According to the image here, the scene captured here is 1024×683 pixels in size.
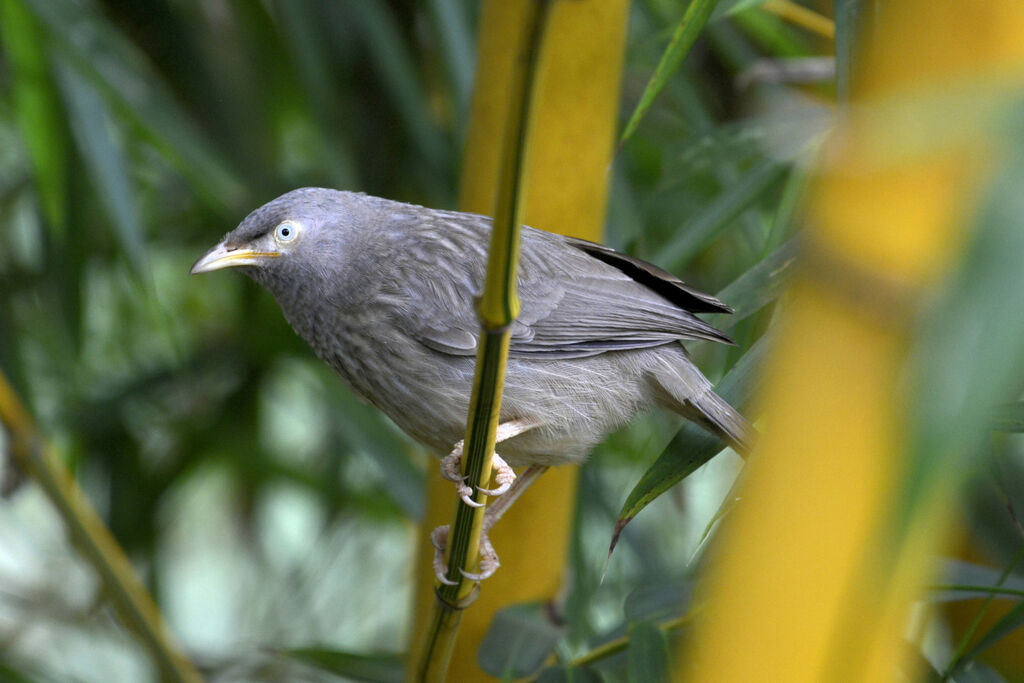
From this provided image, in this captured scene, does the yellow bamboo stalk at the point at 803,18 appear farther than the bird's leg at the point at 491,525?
Yes

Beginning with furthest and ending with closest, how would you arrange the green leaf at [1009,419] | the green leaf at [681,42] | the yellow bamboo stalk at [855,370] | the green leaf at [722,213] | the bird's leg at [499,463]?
1. the green leaf at [722,213]
2. the bird's leg at [499,463]
3. the green leaf at [681,42]
4. the green leaf at [1009,419]
5. the yellow bamboo stalk at [855,370]

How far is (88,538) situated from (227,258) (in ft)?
2.37

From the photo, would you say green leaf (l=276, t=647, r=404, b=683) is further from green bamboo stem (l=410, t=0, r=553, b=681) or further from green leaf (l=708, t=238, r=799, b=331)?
green leaf (l=708, t=238, r=799, b=331)

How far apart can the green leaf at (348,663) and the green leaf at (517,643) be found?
46cm

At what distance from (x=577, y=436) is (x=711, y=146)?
69 centimetres

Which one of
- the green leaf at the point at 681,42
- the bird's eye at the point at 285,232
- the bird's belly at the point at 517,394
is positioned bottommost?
the bird's belly at the point at 517,394

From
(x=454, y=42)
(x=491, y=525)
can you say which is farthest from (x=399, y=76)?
(x=491, y=525)

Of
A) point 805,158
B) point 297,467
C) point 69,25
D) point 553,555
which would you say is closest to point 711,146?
point 805,158

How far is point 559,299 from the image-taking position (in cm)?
211

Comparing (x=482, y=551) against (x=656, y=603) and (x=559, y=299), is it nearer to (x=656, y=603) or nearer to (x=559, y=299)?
(x=656, y=603)

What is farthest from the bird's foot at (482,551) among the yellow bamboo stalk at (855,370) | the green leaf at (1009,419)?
the yellow bamboo stalk at (855,370)

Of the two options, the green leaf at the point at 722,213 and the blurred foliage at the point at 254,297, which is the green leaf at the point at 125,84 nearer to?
the blurred foliage at the point at 254,297

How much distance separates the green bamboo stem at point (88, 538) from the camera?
7.32 feet

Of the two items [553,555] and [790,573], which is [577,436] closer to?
[553,555]
